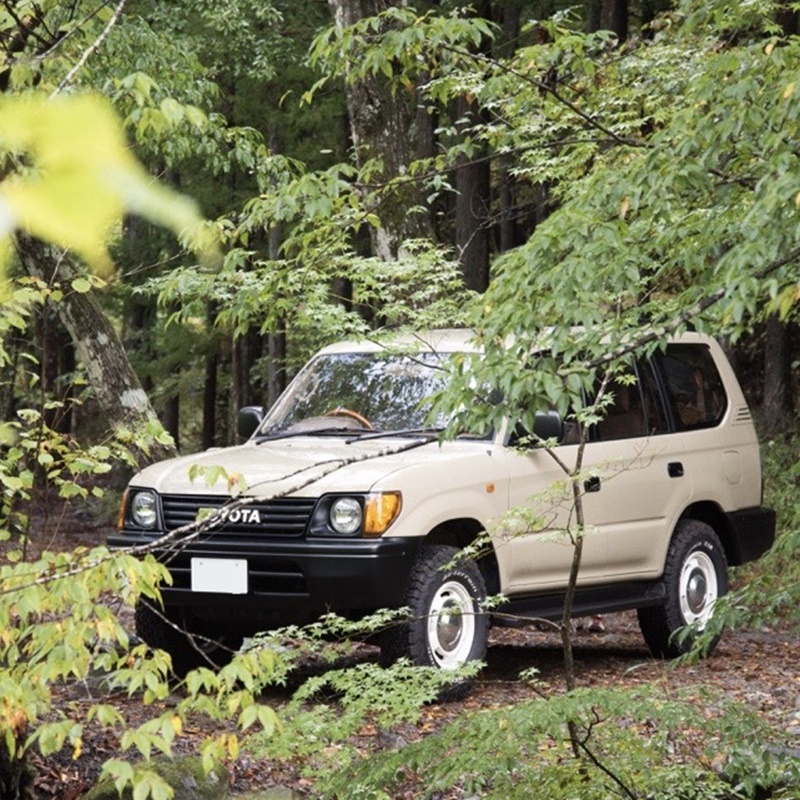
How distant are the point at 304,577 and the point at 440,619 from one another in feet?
2.65

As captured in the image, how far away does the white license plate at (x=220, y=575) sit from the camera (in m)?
7.39

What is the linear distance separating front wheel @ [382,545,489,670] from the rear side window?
7.97ft

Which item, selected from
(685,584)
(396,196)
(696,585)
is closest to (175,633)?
(396,196)

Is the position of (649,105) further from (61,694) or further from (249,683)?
(249,683)

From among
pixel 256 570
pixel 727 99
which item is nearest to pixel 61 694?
pixel 256 570

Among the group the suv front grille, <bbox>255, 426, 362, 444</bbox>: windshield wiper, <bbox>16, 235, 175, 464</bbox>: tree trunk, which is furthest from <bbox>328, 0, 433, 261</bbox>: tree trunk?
the suv front grille

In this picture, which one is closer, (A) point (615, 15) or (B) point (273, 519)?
(B) point (273, 519)

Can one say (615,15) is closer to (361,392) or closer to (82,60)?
(361,392)

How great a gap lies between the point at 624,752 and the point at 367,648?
4.75 meters

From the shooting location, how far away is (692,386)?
379 inches

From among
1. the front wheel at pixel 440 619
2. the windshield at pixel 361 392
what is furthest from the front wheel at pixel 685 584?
the windshield at pixel 361 392

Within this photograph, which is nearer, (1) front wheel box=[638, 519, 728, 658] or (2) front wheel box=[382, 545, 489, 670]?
(2) front wheel box=[382, 545, 489, 670]

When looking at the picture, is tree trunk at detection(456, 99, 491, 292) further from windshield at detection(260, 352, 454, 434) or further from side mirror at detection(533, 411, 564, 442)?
side mirror at detection(533, 411, 564, 442)

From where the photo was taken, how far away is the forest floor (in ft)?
20.2
